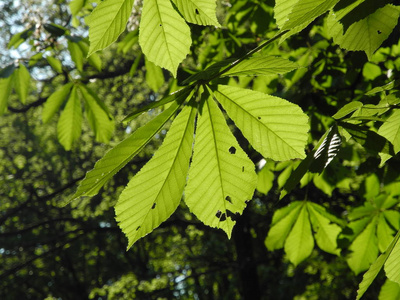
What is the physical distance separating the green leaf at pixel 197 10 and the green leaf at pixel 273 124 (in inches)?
4.8

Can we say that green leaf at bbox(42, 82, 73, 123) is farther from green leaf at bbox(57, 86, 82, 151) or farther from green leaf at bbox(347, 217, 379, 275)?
green leaf at bbox(347, 217, 379, 275)

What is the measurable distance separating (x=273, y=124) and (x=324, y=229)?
3.30 ft

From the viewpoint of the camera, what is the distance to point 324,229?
4.86 feet

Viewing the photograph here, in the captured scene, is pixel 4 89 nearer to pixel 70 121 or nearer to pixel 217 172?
pixel 70 121

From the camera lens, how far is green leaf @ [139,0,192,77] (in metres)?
0.61

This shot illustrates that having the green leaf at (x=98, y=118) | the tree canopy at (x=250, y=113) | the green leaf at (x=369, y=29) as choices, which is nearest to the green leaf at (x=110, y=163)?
the tree canopy at (x=250, y=113)

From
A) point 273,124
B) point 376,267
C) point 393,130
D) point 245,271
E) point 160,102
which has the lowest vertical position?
point 245,271

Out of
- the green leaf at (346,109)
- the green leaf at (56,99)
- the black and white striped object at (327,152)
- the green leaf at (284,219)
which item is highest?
the green leaf at (56,99)

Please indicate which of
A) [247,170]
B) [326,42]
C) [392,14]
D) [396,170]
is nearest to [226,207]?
[247,170]

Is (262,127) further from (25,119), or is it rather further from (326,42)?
(25,119)

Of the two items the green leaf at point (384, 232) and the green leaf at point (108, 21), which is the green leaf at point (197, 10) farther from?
the green leaf at point (384, 232)

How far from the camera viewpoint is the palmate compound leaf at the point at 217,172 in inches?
23.5

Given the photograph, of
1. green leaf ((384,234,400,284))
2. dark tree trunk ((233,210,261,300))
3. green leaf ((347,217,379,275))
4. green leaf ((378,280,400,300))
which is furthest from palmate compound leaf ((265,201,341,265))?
dark tree trunk ((233,210,261,300))

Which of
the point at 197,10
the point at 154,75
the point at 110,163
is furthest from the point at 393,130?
the point at 154,75
